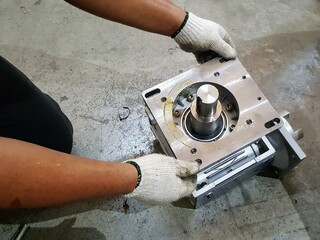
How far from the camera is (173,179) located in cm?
95

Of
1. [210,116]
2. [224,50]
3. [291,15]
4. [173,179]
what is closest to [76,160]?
[173,179]

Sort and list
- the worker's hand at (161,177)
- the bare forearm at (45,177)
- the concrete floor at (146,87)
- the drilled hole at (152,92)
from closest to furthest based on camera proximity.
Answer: the bare forearm at (45,177) → the worker's hand at (161,177) → the drilled hole at (152,92) → the concrete floor at (146,87)

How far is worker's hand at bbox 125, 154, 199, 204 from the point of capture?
0.92 metres

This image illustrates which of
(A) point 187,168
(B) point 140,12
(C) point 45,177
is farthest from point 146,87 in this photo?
(C) point 45,177

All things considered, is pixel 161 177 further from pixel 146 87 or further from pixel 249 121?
pixel 146 87

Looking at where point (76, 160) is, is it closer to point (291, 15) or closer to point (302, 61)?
point (302, 61)

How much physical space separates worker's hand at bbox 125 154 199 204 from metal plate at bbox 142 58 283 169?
0.13ft

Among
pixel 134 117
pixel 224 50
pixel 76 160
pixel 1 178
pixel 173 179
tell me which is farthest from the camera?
pixel 134 117

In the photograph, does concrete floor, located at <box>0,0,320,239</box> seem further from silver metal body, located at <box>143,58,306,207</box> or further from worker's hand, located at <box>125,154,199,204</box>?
worker's hand, located at <box>125,154,199,204</box>

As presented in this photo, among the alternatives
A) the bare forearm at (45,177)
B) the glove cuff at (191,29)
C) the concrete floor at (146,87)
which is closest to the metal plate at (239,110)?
the glove cuff at (191,29)

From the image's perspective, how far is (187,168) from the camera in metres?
0.93

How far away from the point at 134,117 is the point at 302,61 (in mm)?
823

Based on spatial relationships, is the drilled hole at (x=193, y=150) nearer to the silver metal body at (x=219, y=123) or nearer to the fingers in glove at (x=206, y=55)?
the silver metal body at (x=219, y=123)

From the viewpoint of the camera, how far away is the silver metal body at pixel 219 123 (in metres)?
0.98
